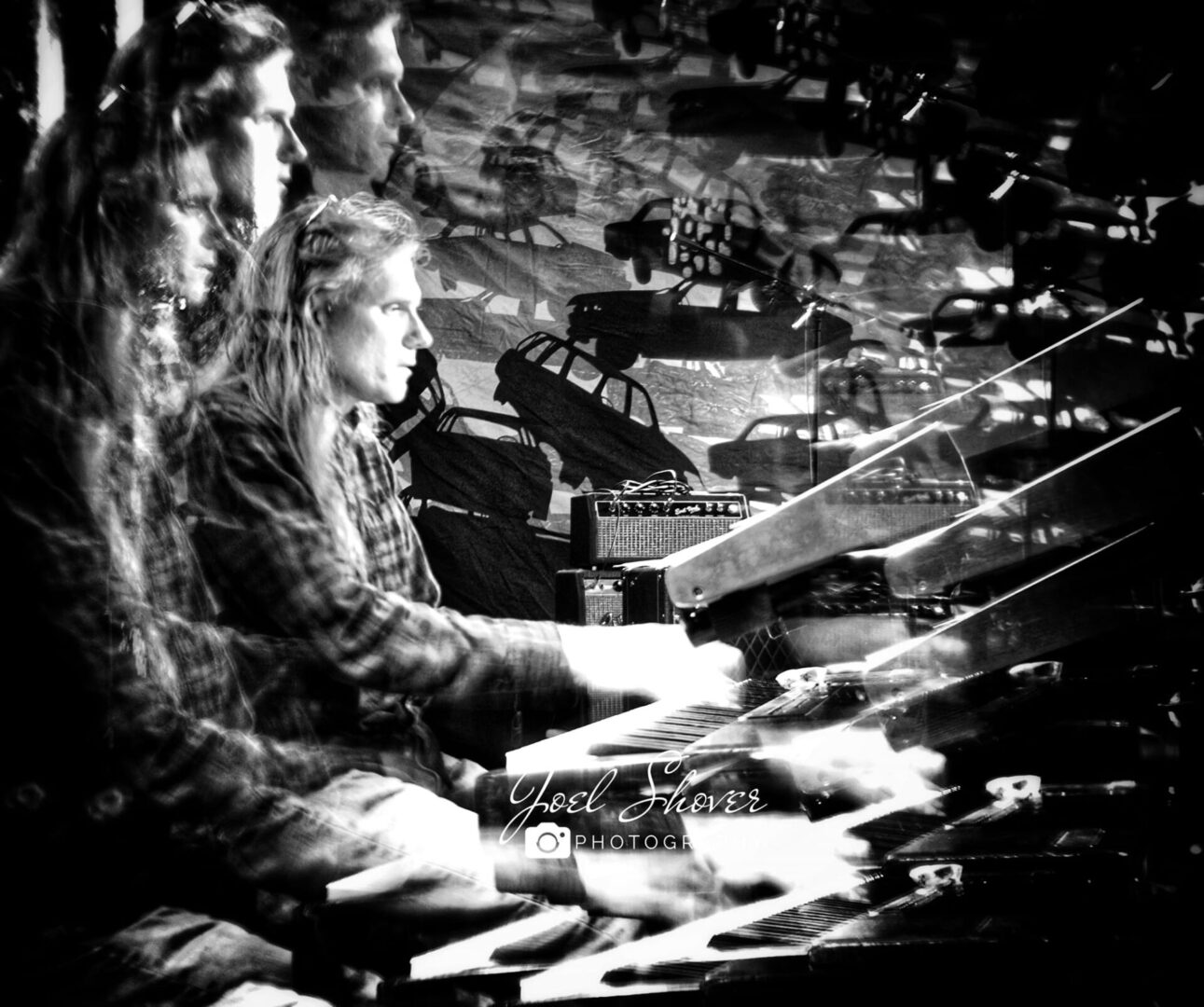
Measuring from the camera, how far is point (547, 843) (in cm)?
201

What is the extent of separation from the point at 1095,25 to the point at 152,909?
110 inches

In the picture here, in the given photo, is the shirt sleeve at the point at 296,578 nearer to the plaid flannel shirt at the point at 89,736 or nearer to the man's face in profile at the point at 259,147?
the plaid flannel shirt at the point at 89,736

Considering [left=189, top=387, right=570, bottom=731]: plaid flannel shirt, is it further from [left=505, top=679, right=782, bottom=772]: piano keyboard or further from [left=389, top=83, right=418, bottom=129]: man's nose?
[left=389, top=83, right=418, bottom=129]: man's nose

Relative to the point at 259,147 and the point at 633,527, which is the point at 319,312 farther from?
the point at 633,527

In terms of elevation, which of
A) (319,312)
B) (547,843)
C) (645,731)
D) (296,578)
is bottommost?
(547,843)

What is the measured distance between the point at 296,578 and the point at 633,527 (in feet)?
2.25

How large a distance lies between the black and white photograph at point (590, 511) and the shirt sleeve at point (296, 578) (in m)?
0.01

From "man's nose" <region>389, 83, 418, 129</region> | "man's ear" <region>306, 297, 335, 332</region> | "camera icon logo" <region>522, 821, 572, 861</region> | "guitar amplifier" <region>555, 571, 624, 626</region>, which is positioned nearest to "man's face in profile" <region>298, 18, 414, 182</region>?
"man's nose" <region>389, 83, 418, 129</region>

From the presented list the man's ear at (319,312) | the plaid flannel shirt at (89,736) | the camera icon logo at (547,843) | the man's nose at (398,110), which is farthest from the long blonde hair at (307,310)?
the camera icon logo at (547,843)

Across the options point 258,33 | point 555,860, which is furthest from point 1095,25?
point 555,860

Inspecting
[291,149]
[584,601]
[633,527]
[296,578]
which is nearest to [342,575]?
[296,578]

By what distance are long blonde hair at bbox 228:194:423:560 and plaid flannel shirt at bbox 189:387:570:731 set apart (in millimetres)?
25

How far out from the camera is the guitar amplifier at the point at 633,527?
205cm

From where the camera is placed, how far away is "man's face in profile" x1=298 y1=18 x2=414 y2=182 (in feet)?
6.66
